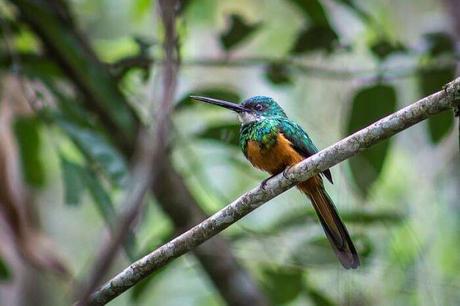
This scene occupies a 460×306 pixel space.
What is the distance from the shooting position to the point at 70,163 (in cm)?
262

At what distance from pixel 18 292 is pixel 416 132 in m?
2.94

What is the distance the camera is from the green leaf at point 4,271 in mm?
2957

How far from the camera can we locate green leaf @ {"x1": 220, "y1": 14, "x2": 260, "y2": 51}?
129 inches

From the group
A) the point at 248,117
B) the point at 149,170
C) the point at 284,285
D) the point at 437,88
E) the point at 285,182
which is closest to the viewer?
the point at 149,170

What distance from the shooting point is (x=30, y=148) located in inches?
133

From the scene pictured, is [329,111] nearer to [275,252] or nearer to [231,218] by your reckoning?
[275,252]

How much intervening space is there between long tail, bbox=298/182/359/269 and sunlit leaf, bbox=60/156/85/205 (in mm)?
A: 731

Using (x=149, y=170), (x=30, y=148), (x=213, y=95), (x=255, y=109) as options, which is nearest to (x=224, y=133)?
(x=213, y=95)

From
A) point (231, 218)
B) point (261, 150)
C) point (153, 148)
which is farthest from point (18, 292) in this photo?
point (153, 148)

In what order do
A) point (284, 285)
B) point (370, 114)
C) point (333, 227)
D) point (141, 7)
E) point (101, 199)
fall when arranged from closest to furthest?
point (333, 227) → point (101, 199) → point (370, 114) → point (284, 285) → point (141, 7)

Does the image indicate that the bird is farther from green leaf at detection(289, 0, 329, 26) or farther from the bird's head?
→ green leaf at detection(289, 0, 329, 26)

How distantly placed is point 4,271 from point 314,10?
158 cm

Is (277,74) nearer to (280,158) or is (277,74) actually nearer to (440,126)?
(440,126)

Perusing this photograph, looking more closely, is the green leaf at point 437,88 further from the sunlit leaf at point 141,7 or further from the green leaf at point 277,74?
the sunlit leaf at point 141,7
